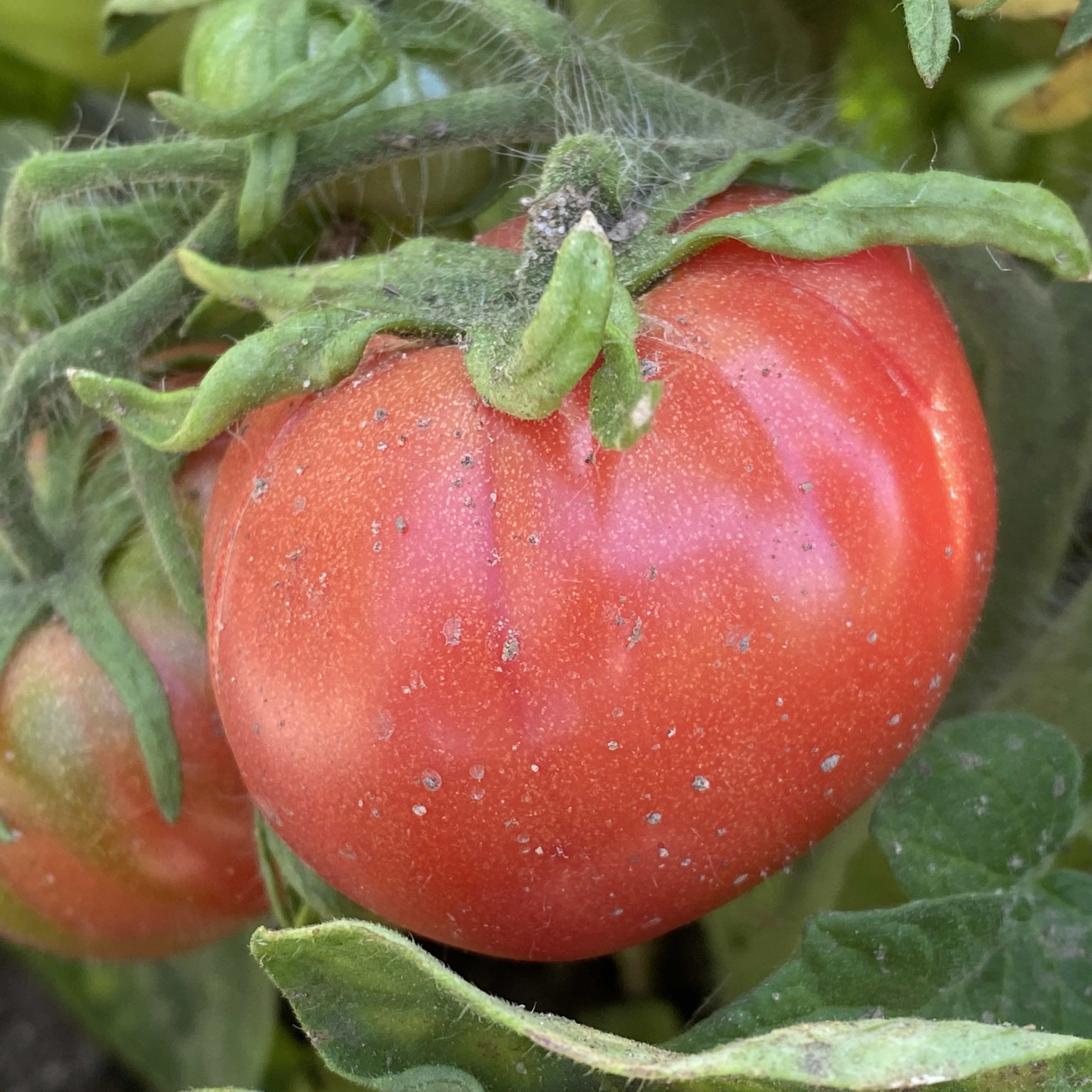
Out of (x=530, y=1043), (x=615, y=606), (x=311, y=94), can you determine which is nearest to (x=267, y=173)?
(x=311, y=94)

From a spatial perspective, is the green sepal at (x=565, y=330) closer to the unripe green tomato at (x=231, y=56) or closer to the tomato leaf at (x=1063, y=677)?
the unripe green tomato at (x=231, y=56)

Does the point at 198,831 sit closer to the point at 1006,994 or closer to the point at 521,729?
the point at 521,729

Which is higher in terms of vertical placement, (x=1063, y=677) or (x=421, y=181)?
(x=421, y=181)

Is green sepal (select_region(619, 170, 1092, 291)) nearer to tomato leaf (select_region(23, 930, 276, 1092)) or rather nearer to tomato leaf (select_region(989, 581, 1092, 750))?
tomato leaf (select_region(989, 581, 1092, 750))

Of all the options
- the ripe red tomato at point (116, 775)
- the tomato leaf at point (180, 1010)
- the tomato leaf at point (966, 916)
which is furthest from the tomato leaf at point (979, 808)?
the tomato leaf at point (180, 1010)

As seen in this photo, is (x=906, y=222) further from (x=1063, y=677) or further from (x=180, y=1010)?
(x=180, y=1010)

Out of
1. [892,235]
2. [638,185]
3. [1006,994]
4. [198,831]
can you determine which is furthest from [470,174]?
[1006,994]

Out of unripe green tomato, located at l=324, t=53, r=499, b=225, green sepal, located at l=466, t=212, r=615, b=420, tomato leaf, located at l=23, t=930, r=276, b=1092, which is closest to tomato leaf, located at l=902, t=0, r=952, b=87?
green sepal, located at l=466, t=212, r=615, b=420
